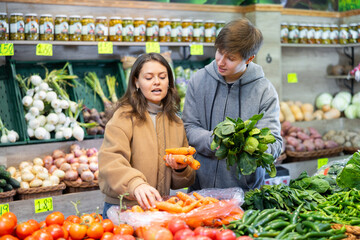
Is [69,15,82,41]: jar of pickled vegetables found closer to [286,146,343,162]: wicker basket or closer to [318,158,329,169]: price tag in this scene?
[286,146,343,162]: wicker basket

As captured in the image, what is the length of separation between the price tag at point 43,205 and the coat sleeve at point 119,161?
145cm

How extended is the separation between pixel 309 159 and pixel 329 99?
1347mm

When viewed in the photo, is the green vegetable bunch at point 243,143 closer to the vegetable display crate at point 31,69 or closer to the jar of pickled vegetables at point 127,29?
the vegetable display crate at point 31,69

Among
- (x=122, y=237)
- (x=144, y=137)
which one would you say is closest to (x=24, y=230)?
(x=122, y=237)

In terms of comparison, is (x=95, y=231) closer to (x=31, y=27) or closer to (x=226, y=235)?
(x=226, y=235)

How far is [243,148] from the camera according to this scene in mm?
2033

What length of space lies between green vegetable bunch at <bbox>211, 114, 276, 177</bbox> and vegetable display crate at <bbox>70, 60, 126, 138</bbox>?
2.55m

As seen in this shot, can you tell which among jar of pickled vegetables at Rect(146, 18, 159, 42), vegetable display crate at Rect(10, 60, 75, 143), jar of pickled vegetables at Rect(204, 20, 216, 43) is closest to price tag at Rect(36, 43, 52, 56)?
vegetable display crate at Rect(10, 60, 75, 143)

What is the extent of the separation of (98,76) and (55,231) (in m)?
2.93

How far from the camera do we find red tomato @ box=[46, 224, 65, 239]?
1779mm

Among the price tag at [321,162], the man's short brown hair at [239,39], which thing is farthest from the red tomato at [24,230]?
the price tag at [321,162]

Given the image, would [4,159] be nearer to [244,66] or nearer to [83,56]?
[83,56]

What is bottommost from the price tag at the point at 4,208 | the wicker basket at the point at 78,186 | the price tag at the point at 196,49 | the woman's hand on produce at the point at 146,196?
the price tag at the point at 4,208

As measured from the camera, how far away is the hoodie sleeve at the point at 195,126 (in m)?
2.37
